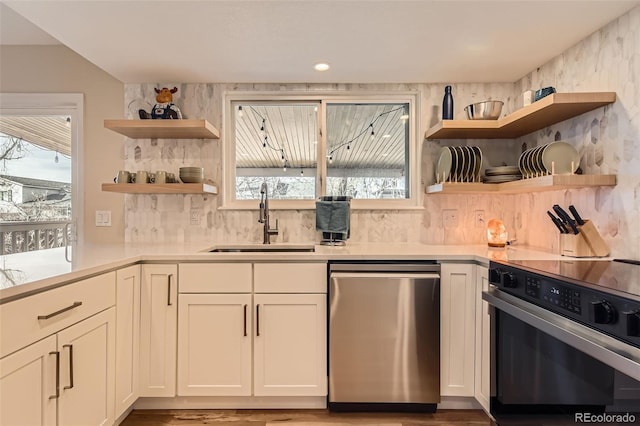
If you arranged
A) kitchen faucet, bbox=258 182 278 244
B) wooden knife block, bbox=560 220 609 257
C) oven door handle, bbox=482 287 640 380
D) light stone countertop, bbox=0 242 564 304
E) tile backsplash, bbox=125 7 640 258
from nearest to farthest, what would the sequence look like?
oven door handle, bbox=482 287 640 380
light stone countertop, bbox=0 242 564 304
wooden knife block, bbox=560 220 609 257
kitchen faucet, bbox=258 182 278 244
tile backsplash, bbox=125 7 640 258

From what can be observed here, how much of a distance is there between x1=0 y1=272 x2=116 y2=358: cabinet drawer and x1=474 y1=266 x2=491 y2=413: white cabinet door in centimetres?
187

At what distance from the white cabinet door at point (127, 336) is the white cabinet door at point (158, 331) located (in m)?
0.03

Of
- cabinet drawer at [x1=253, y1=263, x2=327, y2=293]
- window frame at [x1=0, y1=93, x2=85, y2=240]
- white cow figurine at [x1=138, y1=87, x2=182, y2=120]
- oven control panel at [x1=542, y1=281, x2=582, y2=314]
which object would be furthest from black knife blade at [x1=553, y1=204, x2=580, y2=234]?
window frame at [x1=0, y1=93, x2=85, y2=240]

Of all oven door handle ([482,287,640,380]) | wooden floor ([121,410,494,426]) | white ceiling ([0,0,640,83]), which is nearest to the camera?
oven door handle ([482,287,640,380])

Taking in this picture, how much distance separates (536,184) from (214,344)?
197cm

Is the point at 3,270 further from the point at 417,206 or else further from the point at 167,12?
the point at 417,206

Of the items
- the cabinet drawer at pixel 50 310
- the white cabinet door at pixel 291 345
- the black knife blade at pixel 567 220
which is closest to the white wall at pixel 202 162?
the black knife blade at pixel 567 220

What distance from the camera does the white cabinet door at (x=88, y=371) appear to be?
1349 mm

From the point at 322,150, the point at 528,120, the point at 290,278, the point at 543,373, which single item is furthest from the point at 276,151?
the point at 543,373

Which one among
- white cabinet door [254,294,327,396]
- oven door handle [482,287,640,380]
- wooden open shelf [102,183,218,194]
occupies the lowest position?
white cabinet door [254,294,327,396]

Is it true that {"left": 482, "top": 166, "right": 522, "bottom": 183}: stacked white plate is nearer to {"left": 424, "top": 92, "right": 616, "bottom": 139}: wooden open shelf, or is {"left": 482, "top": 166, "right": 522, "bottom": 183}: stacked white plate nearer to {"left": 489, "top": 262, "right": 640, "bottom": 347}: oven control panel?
{"left": 424, "top": 92, "right": 616, "bottom": 139}: wooden open shelf

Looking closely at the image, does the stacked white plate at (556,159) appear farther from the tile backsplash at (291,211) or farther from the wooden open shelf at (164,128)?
the wooden open shelf at (164,128)

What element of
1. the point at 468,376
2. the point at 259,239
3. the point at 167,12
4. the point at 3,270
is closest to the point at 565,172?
the point at 468,376

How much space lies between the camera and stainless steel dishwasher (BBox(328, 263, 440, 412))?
6.44ft
